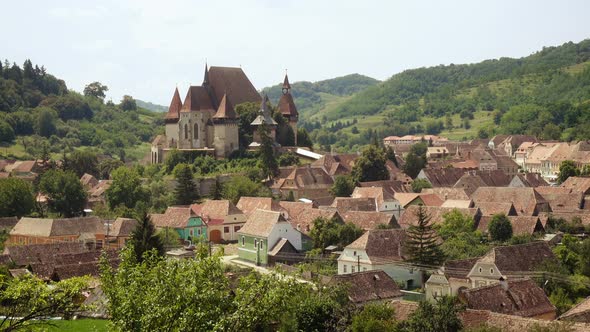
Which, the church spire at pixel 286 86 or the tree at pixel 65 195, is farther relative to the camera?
the church spire at pixel 286 86

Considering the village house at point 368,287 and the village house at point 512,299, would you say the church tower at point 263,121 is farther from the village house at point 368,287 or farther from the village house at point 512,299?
the village house at point 512,299

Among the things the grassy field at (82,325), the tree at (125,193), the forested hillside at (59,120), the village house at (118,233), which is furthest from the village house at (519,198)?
the forested hillside at (59,120)

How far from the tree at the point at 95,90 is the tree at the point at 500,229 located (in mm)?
112545

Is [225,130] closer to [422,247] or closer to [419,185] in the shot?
[419,185]

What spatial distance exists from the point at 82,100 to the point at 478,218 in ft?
315

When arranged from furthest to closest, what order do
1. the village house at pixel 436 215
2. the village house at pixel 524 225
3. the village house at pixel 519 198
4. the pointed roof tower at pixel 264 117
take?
1. the pointed roof tower at pixel 264 117
2. the village house at pixel 519 198
3. the village house at pixel 436 215
4. the village house at pixel 524 225

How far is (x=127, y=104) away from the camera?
14938cm

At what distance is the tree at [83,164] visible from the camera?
271 feet

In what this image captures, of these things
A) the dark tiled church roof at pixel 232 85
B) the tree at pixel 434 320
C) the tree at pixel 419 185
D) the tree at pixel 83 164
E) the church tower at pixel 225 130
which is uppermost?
the dark tiled church roof at pixel 232 85

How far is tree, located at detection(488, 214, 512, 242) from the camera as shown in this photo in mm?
48969

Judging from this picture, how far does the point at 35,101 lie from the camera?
419 feet

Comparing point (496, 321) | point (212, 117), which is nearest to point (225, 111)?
point (212, 117)

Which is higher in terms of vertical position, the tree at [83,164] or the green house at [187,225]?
the tree at [83,164]

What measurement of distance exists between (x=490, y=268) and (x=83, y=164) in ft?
182
